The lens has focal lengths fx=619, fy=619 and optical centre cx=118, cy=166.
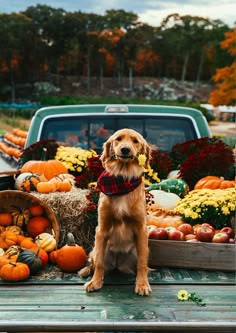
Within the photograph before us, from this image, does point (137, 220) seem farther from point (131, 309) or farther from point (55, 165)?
point (55, 165)

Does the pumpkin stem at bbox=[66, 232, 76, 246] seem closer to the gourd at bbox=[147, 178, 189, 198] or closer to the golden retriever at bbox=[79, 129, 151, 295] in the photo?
the golden retriever at bbox=[79, 129, 151, 295]

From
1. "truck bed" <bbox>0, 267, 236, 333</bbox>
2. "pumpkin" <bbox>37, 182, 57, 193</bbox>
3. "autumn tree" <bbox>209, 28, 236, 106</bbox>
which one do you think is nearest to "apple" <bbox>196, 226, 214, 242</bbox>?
"truck bed" <bbox>0, 267, 236, 333</bbox>

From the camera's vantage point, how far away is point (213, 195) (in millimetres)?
3672

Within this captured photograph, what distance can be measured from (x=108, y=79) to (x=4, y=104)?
3447mm

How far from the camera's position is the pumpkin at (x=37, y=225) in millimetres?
3473

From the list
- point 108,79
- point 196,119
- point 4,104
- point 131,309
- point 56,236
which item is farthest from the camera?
point 108,79

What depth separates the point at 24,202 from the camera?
3.54 m

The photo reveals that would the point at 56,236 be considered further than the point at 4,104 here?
No

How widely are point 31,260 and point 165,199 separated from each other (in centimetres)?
110

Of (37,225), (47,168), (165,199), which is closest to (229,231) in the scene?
(165,199)

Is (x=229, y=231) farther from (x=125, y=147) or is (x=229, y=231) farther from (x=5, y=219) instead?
(x=5, y=219)

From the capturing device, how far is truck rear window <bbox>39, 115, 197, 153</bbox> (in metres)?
4.62

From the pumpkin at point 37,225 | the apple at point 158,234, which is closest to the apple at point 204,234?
the apple at point 158,234

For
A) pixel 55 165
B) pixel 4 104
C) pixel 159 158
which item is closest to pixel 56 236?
pixel 55 165
